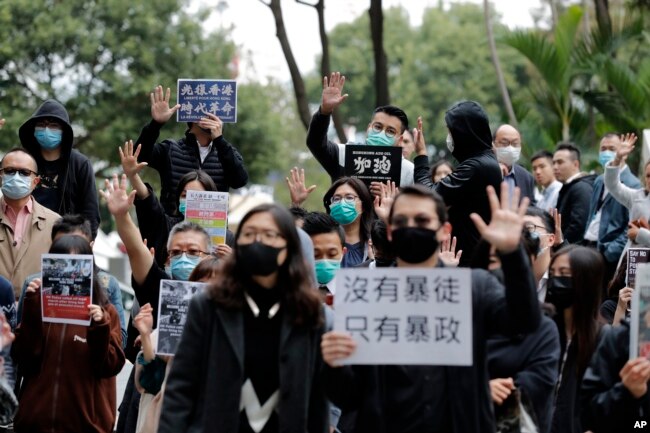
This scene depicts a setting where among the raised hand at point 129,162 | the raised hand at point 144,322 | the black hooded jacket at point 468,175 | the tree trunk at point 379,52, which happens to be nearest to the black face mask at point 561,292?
the black hooded jacket at point 468,175

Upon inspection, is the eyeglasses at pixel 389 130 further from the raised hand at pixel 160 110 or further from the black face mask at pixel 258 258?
the black face mask at pixel 258 258

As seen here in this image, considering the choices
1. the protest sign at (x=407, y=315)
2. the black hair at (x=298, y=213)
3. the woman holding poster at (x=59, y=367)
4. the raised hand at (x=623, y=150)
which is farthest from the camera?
the raised hand at (x=623, y=150)

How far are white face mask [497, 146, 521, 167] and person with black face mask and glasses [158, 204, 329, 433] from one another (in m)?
5.96

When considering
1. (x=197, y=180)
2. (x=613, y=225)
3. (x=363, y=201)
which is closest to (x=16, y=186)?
(x=197, y=180)

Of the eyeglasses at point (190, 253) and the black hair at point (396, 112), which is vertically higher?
the black hair at point (396, 112)

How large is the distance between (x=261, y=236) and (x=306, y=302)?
0.38 metres

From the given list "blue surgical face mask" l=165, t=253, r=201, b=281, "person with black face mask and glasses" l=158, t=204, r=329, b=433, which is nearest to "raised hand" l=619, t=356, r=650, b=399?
"person with black face mask and glasses" l=158, t=204, r=329, b=433

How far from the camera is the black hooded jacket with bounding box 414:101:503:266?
9.01 metres

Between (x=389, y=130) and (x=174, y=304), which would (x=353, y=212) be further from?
(x=174, y=304)

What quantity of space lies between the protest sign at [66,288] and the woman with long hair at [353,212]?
2.24 meters

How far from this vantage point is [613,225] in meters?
12.2

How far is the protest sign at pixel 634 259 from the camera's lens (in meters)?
9.02

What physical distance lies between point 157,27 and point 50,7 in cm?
255

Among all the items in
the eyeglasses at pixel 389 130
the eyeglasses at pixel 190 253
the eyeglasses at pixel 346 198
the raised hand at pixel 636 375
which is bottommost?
the raised hand at pixel 636 375
